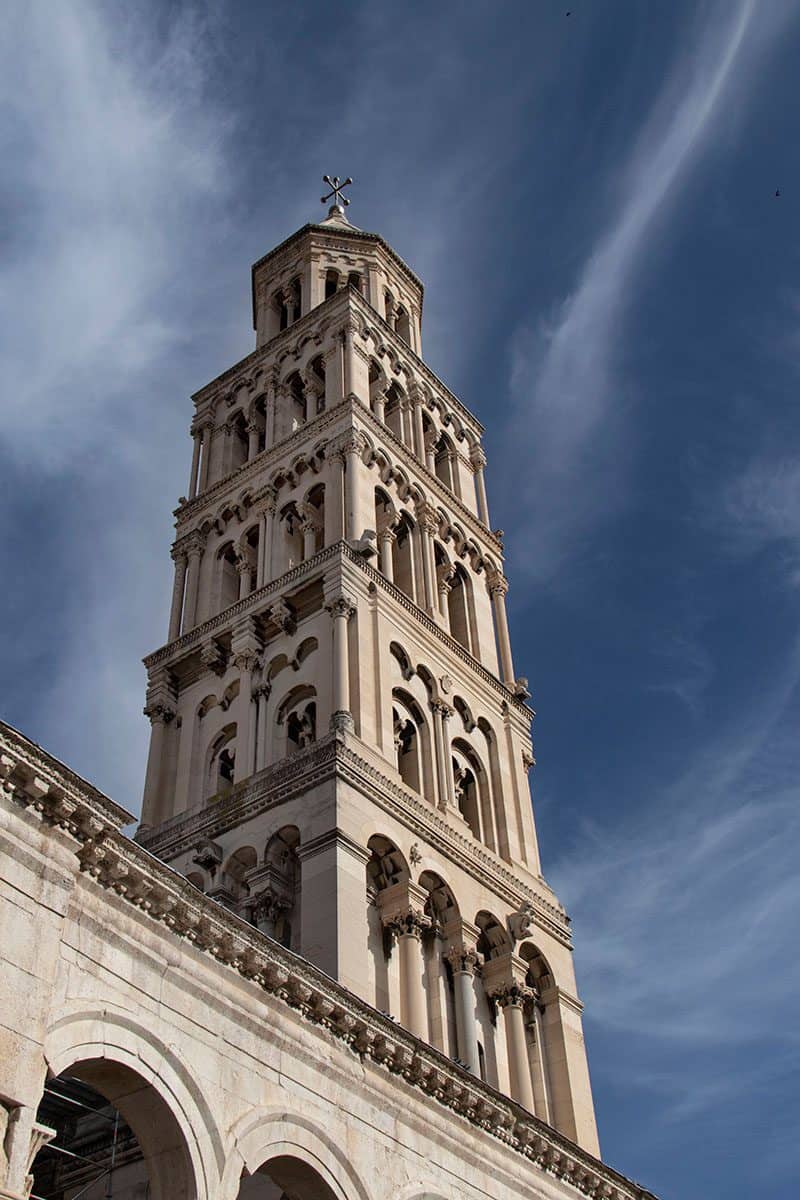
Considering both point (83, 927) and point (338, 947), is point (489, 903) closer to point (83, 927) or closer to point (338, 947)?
point (338, 947)

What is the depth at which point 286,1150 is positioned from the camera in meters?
19.5

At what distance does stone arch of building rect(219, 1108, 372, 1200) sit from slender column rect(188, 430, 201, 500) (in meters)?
29.0

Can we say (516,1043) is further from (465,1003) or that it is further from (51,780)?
(51,780)

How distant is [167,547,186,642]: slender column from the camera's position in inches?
1635

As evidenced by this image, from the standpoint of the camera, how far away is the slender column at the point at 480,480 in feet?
160

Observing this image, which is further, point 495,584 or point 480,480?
point 480,480

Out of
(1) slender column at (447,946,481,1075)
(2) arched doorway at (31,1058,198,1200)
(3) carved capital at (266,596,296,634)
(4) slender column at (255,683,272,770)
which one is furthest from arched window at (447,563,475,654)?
(2) arched doorway at (31,1058,198,1200)

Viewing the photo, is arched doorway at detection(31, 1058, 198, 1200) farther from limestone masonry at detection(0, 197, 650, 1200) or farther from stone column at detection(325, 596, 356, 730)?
stone column at detection(325, 596, 356, 730)

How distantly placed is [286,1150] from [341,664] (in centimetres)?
1654

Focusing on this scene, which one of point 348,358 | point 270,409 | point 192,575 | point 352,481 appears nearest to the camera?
point 352,481

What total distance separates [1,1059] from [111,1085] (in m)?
2.86

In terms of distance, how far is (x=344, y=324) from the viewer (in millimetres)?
47094

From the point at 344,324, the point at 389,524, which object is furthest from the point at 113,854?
the point at 344,324

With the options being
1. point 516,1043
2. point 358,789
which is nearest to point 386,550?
point 358,789
